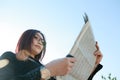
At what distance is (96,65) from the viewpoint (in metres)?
2.44

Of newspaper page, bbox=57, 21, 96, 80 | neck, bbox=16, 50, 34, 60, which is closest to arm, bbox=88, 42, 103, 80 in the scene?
newspaper page, bbox=57, 21, 96, 80

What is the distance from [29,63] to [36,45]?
0.45 feet

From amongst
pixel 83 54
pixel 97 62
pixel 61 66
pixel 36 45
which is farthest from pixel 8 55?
pixel 97 62

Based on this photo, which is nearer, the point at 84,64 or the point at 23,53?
the point at 23,53

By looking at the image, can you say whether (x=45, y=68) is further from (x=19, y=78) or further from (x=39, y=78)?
(x=19, y=78)

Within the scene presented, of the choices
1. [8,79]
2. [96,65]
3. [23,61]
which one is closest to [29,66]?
[23,61]

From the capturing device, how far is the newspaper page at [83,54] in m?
2.20

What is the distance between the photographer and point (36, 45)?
77.2 inches

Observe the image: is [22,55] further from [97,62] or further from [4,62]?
[97,62]

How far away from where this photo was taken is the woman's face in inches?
76.9

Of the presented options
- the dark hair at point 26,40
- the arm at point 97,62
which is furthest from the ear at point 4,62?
the arm at point 97,62

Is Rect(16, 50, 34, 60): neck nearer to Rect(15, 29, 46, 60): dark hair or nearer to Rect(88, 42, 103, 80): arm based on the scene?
Rect(15, 29, 46, 60): dark hair

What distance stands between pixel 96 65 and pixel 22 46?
767 millimetres

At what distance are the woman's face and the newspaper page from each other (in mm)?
240
